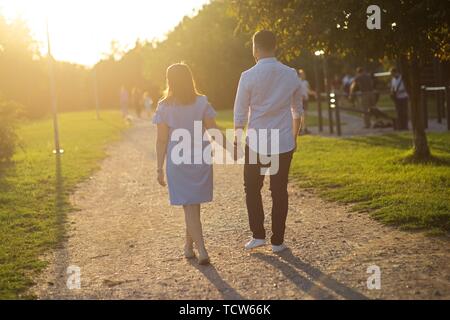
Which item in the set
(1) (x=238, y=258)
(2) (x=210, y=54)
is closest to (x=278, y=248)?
(1) (x=238, y=258)

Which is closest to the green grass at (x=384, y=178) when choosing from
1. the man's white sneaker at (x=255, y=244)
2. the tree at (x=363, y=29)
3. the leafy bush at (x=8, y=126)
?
the tree at (x=363, y=29)

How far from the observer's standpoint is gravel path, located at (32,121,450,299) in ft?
17.9

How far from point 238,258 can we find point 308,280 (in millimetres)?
1096

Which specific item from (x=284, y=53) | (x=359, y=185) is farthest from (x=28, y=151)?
(x=359, y=185)

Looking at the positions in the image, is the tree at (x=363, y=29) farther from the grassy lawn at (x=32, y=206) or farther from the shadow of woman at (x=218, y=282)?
the shadow of woman at (x=218, y=282)

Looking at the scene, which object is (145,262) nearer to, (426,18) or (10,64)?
(426,18)

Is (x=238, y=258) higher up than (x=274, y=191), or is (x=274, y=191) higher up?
(x=274, y=191)

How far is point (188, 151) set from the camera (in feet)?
21.3

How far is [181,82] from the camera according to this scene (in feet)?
21.1

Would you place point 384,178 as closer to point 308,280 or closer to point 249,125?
point 249,125

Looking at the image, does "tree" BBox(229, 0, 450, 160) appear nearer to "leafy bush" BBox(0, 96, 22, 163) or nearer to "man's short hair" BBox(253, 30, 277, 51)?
"man's short hair" BBox(253, 30, 277, 51)

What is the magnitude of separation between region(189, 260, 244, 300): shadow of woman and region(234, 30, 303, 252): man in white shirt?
0.78m

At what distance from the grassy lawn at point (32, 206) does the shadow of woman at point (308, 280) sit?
6.87 ft

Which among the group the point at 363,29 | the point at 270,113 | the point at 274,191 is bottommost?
the point at 274,191
